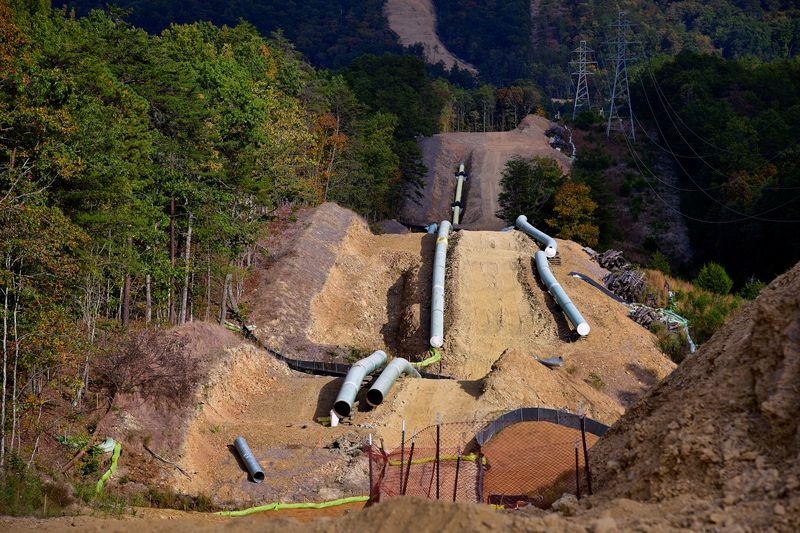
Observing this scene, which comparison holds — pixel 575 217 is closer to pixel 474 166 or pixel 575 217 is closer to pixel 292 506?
pixel 474 166

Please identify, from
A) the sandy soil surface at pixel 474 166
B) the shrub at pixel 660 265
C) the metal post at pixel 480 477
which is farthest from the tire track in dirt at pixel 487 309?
the sandy soil surface at pixel 474 166

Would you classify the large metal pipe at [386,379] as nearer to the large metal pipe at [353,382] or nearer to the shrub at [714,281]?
the large metal pipe at [353,382]

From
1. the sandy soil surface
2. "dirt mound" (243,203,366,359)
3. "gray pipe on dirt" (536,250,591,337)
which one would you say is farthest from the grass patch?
the sandy soil surface

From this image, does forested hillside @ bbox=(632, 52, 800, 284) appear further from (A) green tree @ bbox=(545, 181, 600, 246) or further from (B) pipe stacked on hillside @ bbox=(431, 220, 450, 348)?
(B) pipe stacked on hillside @ bbox=(431, 220, 450, 348)

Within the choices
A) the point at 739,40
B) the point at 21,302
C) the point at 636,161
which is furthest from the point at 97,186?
the point at 739,40

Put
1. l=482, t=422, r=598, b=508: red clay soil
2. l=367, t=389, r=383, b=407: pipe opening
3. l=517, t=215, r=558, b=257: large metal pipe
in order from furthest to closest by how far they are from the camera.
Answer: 1. l=517, t=215, r=558, b=257: large metal pipe
2. l=367, t=389, r=383, b=407: pipe opening
3. l=482, t=422, r=598, b=508: red clay soil

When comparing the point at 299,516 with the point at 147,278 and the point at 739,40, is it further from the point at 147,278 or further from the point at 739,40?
the point at 739,40

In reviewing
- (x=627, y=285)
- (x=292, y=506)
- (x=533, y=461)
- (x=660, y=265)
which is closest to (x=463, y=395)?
(x=533, y=461)
